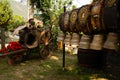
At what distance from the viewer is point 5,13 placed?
64.3 ft

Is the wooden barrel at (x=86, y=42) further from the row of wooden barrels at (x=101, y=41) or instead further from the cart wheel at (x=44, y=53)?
the cart wheel at (x=44, y=53)

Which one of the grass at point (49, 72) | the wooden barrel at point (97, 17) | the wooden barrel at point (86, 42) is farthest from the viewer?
the grass at point (49, 72)

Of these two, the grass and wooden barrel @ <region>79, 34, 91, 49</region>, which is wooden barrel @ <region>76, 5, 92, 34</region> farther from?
the grass

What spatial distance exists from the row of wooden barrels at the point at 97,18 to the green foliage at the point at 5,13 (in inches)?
592

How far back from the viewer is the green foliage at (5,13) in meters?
19.4

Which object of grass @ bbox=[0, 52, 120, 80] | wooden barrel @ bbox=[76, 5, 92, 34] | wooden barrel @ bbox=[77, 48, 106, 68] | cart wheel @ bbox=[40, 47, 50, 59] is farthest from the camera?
cart wheel @ bbox=[40, 47, 50, 59]

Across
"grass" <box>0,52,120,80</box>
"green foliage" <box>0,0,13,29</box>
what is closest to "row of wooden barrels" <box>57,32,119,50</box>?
"grass" <box>0,52,120,80</box>

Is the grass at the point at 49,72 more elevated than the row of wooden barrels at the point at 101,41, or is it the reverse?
the row of wooden barrels at the point at 101,41

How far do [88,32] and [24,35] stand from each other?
5.78m

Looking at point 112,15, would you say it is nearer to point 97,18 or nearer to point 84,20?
point 97,18

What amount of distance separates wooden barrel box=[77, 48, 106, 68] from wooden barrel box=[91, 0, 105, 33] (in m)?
3.70

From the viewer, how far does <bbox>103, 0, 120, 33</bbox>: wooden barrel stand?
336 centimetres

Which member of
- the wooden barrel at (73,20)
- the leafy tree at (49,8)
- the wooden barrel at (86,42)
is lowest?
the wooden barrel at (86,42)

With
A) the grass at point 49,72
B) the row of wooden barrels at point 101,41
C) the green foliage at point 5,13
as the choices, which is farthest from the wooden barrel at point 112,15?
the green foliage at point 5,13
